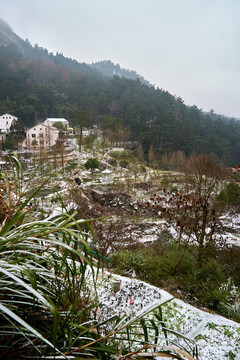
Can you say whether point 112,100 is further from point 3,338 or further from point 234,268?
point 3,338

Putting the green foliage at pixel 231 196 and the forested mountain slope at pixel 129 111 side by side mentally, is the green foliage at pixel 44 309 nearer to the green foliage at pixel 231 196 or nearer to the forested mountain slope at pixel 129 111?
the green foliage at pixel 231 196

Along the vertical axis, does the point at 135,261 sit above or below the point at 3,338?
below

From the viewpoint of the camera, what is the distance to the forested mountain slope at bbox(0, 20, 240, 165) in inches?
1204

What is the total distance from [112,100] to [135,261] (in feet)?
136

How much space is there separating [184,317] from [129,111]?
3540cm

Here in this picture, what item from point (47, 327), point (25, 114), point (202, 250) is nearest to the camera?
point (47, 327)

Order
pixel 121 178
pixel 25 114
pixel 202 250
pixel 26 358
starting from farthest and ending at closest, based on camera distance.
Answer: pixel 25 114 → pixel 121 178 → pixel 202 250 → pixel 26 358

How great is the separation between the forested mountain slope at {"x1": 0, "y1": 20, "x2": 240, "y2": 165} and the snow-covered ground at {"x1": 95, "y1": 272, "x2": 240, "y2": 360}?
24.1m

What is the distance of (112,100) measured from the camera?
42250 mm

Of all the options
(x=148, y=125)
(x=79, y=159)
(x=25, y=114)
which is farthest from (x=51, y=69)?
(x=79, y=159)

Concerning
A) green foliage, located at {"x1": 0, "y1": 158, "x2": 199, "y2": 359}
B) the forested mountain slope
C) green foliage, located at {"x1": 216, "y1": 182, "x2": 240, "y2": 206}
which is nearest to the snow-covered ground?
green foliage, located at {"x1": 0, "y1": 158, "x2": 199, "y2": 359}

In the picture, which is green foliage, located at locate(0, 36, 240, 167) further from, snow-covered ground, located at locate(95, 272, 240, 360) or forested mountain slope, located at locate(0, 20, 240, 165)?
snow-covered ground, located at locate(95, 272, 240, 360)

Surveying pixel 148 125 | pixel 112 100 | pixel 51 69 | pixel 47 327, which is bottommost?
pixel 47 327

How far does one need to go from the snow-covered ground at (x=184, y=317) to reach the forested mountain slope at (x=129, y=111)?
79.1ft
